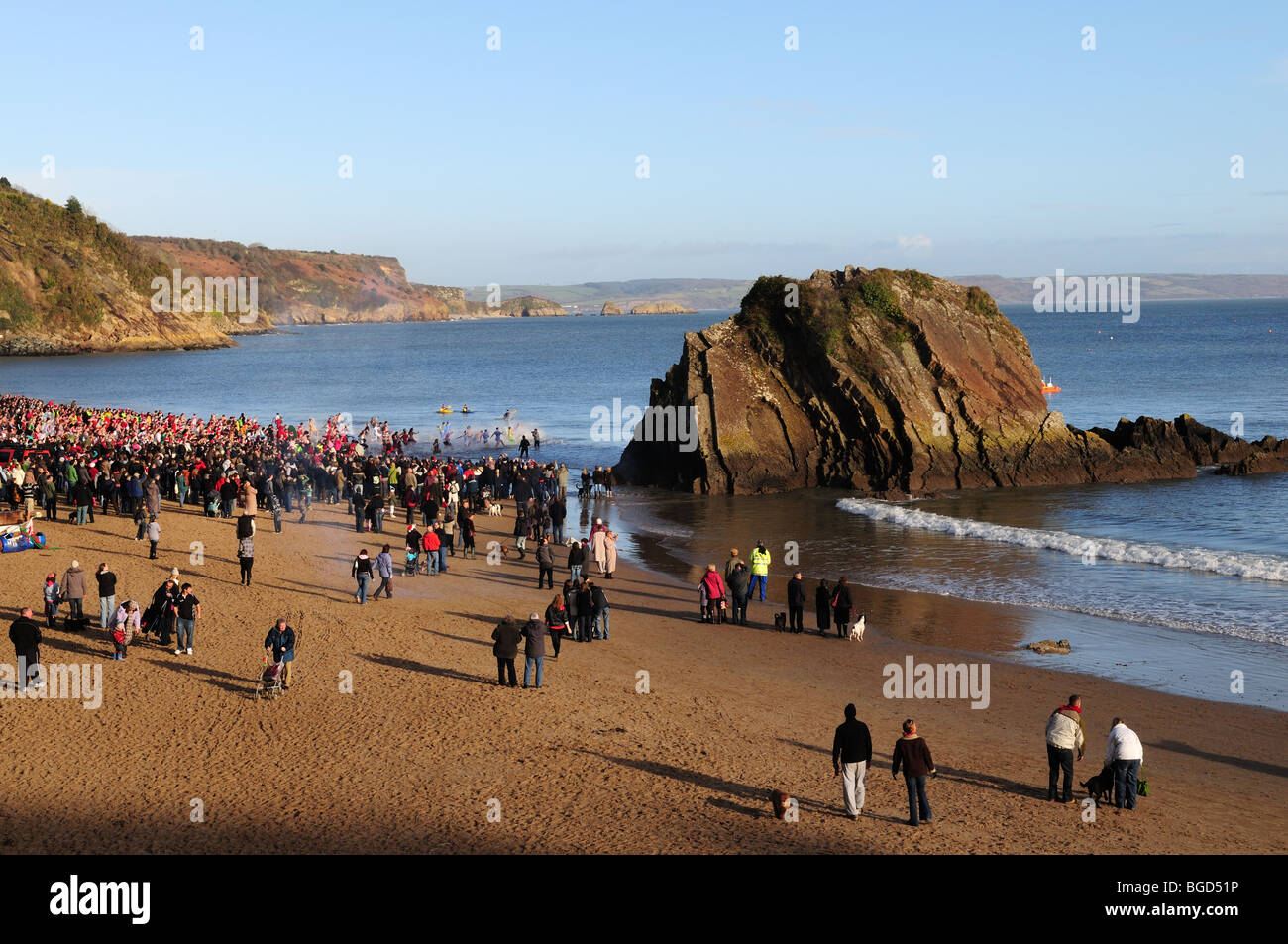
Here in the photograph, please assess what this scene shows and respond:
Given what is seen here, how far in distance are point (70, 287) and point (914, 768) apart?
510 feet

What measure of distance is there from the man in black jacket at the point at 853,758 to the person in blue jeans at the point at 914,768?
359 millimetres

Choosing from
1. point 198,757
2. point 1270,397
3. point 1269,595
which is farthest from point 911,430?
point 1270,397

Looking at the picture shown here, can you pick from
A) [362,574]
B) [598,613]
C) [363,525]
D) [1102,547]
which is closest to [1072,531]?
[1102,547]

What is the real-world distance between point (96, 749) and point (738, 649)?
10567 mm

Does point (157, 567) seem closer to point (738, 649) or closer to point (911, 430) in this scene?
point (738, 649)

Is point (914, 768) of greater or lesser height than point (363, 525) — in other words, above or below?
below

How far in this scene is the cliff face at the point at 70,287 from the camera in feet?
447

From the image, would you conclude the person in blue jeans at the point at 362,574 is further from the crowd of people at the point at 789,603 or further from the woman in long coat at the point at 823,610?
the woman in long coat at the point at 823,610

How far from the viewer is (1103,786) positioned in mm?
12641

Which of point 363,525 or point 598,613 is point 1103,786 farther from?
point 363,525

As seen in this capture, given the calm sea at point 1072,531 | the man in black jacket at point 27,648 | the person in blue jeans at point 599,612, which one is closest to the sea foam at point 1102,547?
the calm sea at point 1072,531

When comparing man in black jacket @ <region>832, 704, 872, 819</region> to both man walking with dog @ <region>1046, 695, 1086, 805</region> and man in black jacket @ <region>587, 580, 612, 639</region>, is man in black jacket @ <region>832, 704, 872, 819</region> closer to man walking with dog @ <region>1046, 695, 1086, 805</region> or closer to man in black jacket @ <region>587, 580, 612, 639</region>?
man walking with dog @ <region>1046, 695, 1086, 805</region>

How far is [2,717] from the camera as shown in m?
15.1

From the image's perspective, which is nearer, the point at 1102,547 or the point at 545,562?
the point at 545,562
